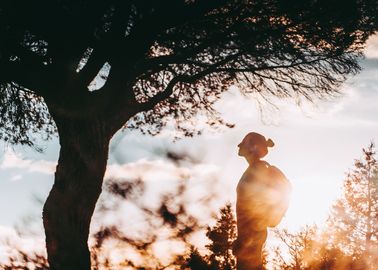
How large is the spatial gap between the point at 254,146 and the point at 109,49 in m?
3.50

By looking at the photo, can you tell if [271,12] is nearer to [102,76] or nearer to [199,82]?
[199,82]

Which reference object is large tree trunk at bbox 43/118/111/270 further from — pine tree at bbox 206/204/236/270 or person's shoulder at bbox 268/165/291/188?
pine tree at bbox 206/204/236/270

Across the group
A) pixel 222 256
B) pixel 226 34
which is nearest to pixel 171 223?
pixel 226 34

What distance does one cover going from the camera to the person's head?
313 centimetres

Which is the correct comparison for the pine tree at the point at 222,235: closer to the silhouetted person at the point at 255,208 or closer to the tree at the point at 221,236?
the tree at the point at 221,236

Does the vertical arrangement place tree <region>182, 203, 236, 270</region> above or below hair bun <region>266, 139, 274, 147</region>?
above

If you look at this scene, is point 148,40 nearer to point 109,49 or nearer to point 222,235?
point 109,49

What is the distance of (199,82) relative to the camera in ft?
28.7

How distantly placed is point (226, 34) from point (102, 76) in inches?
152

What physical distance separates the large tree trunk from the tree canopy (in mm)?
316

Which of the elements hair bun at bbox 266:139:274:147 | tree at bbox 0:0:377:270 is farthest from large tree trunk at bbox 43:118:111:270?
hair bun at bbox 266:139:274:147

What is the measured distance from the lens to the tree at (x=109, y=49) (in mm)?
5668

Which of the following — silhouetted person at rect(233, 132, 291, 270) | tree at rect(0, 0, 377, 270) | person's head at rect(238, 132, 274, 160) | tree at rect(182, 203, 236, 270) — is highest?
tree at rect(182, 203, 236, 270)

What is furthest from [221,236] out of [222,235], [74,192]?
[74,192]
